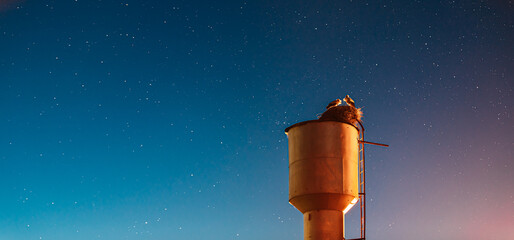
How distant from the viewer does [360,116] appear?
1833cm

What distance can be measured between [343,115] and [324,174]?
2.25 m

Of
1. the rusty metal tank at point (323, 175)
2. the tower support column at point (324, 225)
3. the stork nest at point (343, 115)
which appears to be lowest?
the tower support column at point (324, 225)

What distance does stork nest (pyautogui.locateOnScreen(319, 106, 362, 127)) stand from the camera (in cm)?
1756

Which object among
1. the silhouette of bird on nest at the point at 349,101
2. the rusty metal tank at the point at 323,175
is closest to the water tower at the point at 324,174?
the rusty metal tank at the point at 323,175

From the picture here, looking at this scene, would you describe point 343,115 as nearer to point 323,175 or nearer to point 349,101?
point 349,101

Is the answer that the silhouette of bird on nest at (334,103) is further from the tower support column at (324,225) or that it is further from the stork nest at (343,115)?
the tower support column at (324,225)

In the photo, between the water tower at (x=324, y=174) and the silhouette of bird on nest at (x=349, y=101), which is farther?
the silhouette of bird on nest at (x=349, y=101)

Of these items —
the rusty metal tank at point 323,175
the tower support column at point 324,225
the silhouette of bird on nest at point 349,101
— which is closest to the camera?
the tower support column at point 324,225

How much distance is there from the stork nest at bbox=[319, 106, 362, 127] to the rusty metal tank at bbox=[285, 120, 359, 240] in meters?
0.37

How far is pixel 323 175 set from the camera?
1642 cm

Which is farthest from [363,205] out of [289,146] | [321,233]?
[289,146]

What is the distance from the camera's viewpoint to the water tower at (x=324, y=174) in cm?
1631

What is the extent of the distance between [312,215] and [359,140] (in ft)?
9.80

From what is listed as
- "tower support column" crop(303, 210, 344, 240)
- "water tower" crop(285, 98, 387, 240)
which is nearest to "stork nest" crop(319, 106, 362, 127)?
"water tower" crop(285, 98, 387, 240)
